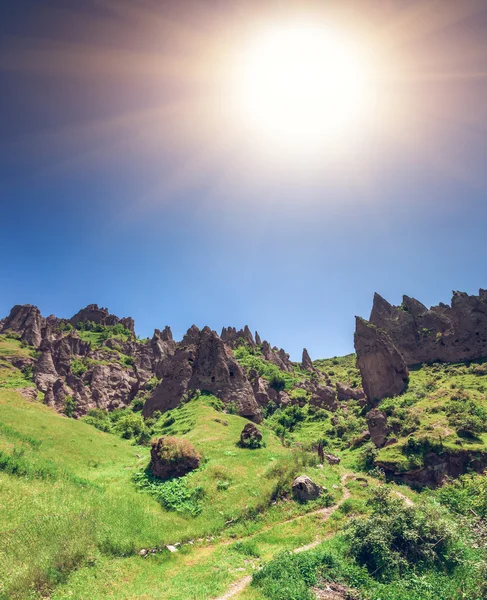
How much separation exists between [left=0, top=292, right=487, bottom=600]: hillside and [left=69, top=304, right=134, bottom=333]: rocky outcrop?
4719 inches

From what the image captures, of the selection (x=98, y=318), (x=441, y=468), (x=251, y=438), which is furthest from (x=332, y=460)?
(x=98, y=318)

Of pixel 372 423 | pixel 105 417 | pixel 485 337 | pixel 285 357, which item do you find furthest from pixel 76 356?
pixel 485 337

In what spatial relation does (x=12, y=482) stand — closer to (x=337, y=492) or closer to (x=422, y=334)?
(x=337, y=492)

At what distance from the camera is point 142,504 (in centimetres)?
2492

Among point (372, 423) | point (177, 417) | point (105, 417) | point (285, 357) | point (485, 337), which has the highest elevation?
point (485, 337)

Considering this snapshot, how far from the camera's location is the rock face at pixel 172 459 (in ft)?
104

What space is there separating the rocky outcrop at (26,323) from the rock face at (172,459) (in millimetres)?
108840

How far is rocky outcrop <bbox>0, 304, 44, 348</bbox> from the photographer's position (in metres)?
118

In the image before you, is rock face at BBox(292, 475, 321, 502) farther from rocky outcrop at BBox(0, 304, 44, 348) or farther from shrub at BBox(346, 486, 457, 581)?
rocky outcrop at BBox(0, 304, 44, 348)

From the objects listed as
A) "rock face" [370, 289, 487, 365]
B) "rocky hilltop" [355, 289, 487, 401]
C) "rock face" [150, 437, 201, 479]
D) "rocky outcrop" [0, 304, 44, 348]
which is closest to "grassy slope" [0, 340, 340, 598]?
"rock face" [150, 437, 201, 479]

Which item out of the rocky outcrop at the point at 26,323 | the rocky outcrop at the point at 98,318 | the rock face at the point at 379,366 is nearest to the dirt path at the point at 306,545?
the rock face at the point at 379,366

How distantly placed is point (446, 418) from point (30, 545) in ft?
170

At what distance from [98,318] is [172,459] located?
549 feet

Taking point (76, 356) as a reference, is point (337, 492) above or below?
below
